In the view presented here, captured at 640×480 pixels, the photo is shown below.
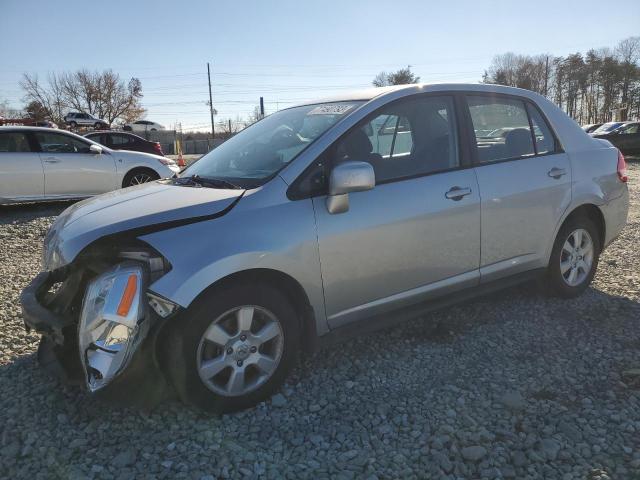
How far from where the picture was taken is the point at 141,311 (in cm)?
232

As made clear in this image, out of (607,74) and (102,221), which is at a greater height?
(607,74)

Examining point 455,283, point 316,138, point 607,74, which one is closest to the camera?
point 316,138

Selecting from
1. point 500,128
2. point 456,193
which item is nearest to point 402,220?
point 456,193

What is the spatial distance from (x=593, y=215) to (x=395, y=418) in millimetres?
2748

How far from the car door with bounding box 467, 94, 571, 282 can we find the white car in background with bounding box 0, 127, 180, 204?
618cm

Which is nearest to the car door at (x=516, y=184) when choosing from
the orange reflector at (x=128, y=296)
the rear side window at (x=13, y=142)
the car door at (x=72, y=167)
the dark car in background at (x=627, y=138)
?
the orange reflector at (x=128, y=296)

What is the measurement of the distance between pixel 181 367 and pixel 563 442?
1.85 m

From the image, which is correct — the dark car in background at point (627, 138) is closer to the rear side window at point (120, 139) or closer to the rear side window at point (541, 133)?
the rear side window at point (120, 139)

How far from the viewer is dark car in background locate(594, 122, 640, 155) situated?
21.2m

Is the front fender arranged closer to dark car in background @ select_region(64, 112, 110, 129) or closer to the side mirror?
the side mirror

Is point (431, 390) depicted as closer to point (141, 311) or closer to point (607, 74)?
point (141, 311)

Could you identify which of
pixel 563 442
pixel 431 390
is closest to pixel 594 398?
pixel 563 442

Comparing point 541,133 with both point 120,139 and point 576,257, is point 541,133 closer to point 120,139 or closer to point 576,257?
point 576,257

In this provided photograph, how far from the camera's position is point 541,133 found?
12.9 ft
